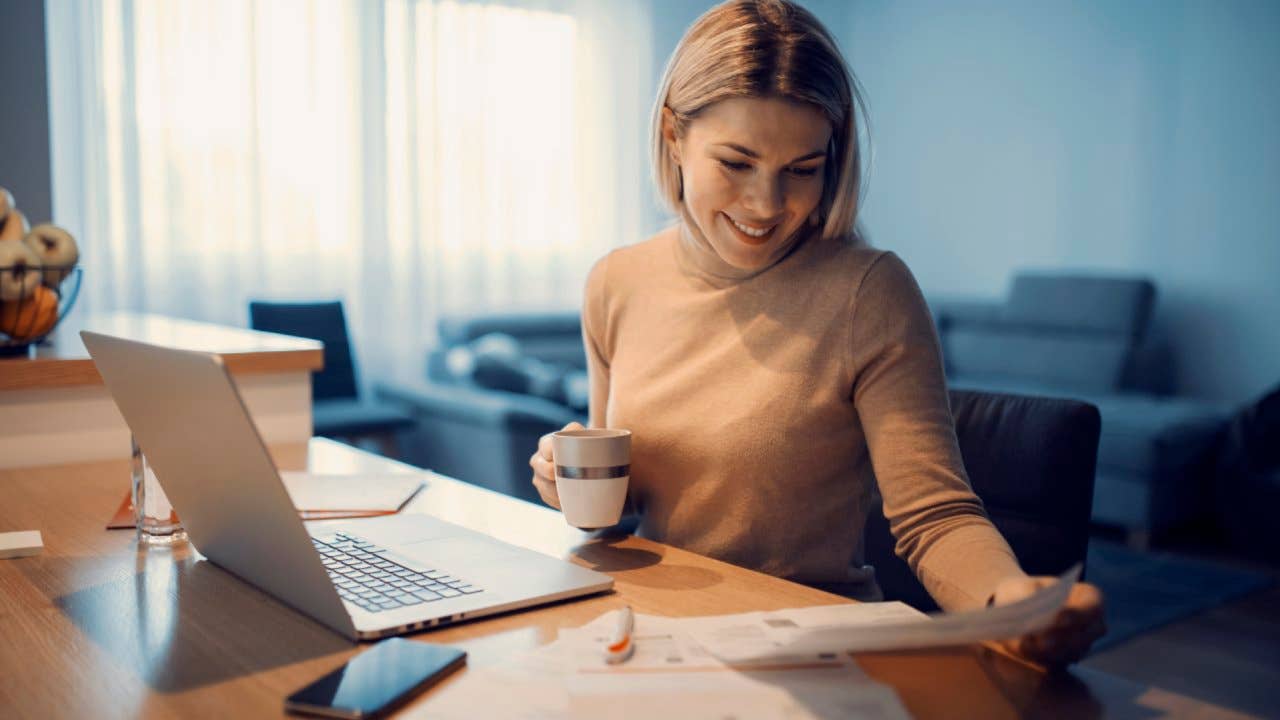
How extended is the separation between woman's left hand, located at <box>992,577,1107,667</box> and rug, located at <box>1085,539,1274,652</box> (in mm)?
2133

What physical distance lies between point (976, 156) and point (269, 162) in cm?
339

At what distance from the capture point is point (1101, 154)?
4.89 metres

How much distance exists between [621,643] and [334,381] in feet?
12.1

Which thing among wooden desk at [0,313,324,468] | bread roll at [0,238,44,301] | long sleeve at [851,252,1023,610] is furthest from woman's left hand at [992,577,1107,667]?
bread roll at [0,238,44,301]

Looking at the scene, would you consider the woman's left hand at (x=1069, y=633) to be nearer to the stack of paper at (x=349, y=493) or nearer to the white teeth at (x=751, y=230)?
the white teeth at (x=751, y=230)

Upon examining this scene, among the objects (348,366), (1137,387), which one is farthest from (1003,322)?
(348,366)

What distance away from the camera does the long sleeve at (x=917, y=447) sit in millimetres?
930

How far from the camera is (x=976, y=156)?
546cm

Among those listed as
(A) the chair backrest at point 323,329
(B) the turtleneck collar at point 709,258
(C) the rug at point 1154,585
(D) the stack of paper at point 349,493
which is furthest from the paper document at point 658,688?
(A) the chair backrest at point 323,329

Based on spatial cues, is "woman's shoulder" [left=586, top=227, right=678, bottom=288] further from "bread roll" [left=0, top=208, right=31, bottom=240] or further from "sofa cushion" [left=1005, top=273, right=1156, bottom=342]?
"sofa cushion" [left=1005, top=273, right=1156, bottom=342]

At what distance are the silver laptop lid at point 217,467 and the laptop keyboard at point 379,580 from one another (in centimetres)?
4

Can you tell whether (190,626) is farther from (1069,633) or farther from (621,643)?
(1069,633)

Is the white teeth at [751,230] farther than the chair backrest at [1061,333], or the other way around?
the chair backrest at [1061,333]

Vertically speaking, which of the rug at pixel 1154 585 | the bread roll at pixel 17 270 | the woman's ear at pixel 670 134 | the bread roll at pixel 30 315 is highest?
the woman's ear at pixel 670 134
